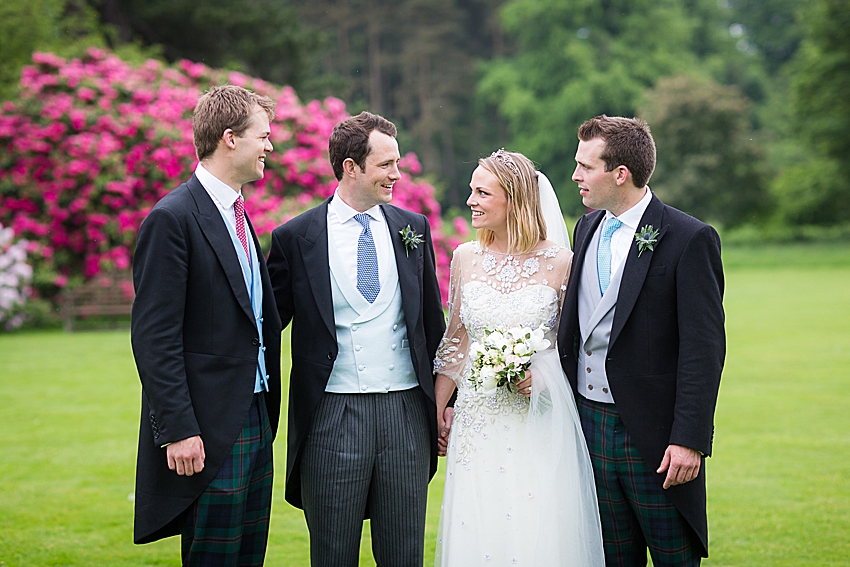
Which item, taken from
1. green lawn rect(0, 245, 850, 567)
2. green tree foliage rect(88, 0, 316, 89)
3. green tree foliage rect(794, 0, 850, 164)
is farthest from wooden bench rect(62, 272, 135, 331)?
green tree foliage rect(794, 0, 850, 164)

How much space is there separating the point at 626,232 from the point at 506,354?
2.47ft

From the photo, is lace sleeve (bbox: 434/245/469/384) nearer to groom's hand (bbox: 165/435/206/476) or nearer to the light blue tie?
the light blue tie

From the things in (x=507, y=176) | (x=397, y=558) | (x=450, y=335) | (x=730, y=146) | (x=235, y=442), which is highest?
(x=730, y=146)

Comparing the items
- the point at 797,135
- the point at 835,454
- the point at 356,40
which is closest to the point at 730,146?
the point at 797,135

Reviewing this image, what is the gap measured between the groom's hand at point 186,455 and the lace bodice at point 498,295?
134 centimetres

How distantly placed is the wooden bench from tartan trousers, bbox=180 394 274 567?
42.6 feet

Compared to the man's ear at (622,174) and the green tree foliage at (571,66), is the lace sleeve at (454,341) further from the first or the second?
the green tree foliage at (571,66)

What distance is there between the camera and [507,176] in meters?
4.05

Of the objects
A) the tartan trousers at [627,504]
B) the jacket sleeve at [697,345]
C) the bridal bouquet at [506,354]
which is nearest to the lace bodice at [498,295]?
the bridal bouquet at [506,354]

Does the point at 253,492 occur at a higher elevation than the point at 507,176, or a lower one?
lower

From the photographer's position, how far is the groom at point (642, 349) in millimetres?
3436

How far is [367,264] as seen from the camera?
3.87 m

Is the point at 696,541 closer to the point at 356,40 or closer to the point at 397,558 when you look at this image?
the point at 397,558

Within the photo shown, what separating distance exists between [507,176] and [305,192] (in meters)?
12.2
